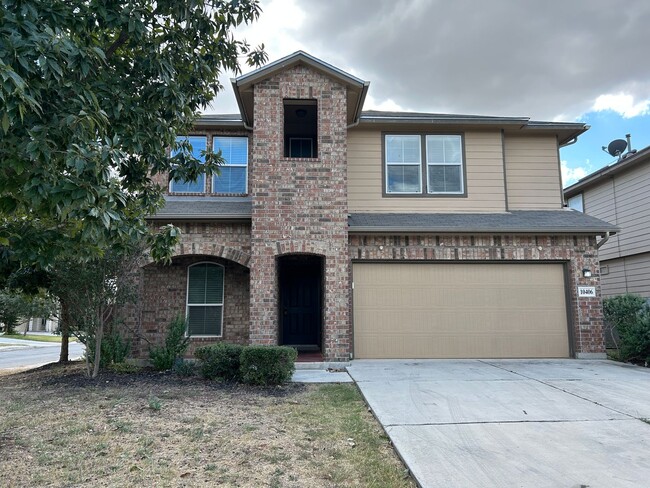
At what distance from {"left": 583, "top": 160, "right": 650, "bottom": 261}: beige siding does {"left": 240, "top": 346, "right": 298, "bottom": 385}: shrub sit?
35.7 feet

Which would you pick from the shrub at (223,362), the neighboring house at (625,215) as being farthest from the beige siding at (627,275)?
the shrub at (223,362)

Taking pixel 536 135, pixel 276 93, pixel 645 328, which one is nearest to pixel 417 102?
pixel 536 135

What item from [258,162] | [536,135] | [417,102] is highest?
[417,102]

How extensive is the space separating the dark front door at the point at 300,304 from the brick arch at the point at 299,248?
7.72 feet

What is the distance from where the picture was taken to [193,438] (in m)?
4.58

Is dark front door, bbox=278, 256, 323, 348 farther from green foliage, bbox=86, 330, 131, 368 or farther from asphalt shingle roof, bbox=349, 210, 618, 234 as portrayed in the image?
green foliage, bbox=86, 330, 131, 368

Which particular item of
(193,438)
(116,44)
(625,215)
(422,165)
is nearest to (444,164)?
(422,165)

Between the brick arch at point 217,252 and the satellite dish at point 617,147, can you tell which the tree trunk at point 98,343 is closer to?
the brick arch at point 217,252

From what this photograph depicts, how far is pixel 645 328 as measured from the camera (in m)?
8.97

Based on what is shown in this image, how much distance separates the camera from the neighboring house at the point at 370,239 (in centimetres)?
930

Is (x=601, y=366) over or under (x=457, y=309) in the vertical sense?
under

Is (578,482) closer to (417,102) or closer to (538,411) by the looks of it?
(538,411)

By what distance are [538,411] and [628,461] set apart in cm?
160

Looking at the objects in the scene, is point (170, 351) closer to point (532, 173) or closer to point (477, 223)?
point (477, 223)
